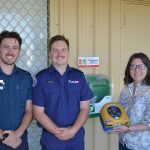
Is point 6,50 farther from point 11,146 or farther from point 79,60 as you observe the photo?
point 79,60

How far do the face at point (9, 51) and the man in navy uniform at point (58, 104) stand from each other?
1.06 ft

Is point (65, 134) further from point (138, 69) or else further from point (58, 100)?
point (138, 69)

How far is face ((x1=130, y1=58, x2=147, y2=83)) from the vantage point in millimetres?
2773

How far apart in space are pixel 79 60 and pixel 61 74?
0.80 m

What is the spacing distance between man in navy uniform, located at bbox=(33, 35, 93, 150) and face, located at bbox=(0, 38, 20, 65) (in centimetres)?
32

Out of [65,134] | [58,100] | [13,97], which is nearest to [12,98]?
[13,97]

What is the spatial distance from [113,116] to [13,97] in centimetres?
95

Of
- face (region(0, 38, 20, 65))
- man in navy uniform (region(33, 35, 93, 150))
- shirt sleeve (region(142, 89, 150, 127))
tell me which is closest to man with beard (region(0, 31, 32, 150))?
face (region(0, 38, 20, 65))

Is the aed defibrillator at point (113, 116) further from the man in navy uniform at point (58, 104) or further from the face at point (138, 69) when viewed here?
the face at point (138, 69)

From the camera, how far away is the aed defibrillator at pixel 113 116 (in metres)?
2.75

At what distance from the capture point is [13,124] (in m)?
2.73

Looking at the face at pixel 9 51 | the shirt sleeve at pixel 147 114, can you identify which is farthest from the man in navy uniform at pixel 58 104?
the shirt sleeve at pixel 147 114

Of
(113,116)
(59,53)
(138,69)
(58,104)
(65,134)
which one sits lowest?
A: (65,134)

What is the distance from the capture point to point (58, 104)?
2818 mm
